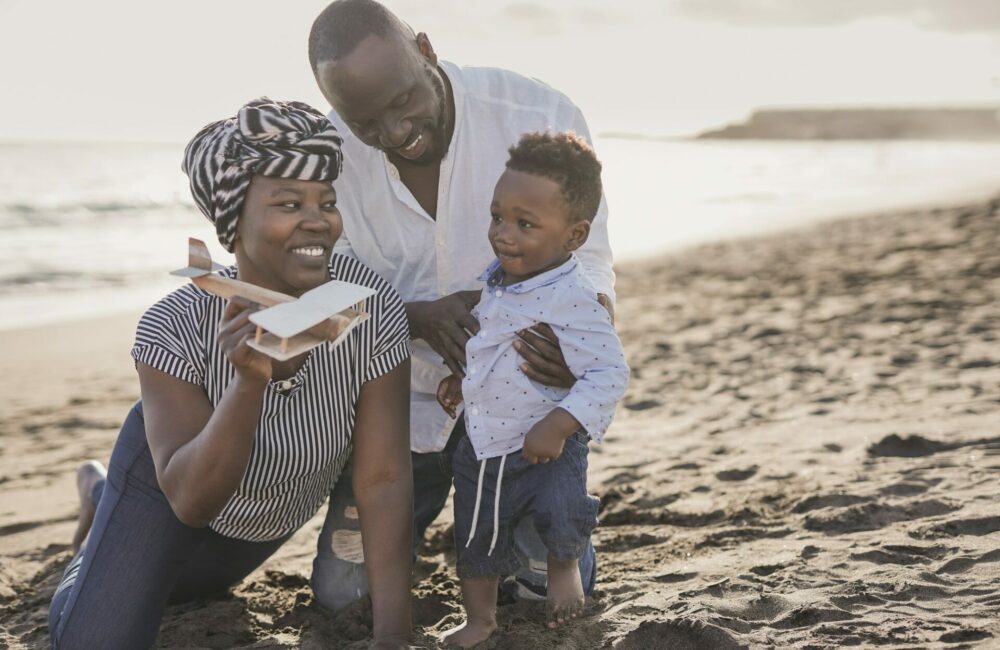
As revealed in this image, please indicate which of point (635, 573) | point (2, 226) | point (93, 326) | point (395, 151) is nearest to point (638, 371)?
point (635, 573)

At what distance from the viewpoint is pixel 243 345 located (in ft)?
7.02

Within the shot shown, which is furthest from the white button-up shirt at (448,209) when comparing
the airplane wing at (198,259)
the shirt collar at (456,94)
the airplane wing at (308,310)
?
the airplane wing at (308,310)

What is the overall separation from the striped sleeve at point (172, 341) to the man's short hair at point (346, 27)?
80cm

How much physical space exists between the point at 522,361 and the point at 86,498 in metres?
2.03

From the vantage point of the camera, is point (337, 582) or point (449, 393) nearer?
point (449, 393)

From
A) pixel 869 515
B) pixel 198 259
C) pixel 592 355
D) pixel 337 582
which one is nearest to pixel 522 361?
pixel 592 355

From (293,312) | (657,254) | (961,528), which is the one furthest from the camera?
(657,254)

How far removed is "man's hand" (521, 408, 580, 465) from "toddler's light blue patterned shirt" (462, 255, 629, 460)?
0.10ft

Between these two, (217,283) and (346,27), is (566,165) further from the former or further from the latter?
(217,283)

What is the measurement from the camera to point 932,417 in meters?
4.27

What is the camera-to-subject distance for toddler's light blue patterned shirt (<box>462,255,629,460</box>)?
2621mm

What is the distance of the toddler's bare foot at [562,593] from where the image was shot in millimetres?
2699

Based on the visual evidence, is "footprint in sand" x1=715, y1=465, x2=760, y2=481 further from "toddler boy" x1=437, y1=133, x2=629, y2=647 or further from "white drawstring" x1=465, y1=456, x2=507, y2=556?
"white drawstring" x1=465, y1=456, x2=507, y2=556

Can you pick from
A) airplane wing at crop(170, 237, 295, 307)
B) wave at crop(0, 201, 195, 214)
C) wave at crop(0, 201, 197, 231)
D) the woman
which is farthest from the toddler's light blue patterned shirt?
wave at crop(0, 201, 195, 214)
